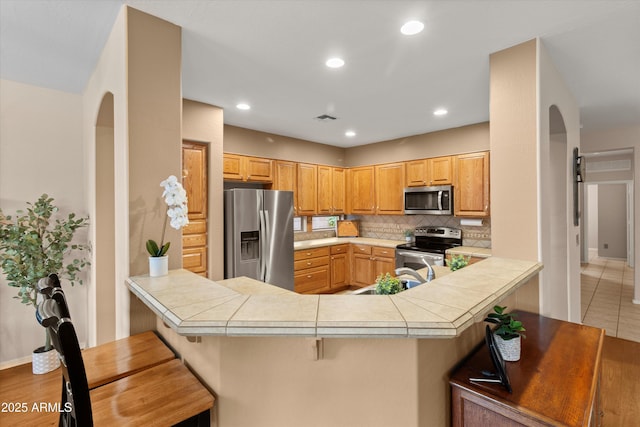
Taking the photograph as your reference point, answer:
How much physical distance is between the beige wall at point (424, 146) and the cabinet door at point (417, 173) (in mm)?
118

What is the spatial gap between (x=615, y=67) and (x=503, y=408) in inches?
121

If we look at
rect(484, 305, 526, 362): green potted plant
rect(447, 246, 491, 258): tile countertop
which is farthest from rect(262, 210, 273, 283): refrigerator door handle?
rect(484, 305, 526, 362): green potted plant

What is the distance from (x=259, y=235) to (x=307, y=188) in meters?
1.58

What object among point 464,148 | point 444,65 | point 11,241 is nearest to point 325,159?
point 464,148

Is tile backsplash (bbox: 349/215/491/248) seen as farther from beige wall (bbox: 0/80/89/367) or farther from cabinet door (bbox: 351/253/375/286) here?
beige wall (bbox: 0/80/89/367)

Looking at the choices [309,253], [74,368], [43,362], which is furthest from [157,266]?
[309,253]

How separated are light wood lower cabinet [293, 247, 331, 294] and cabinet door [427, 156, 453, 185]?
2.05 m

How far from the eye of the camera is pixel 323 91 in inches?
117

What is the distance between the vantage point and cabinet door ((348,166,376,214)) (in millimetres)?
5405

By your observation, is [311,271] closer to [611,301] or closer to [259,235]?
[259,235]

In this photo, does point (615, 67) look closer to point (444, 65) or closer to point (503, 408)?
point (444, 65)

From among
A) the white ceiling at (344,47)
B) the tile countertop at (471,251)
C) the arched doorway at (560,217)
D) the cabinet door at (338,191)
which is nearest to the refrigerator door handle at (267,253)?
the white ceiling at (344,47)

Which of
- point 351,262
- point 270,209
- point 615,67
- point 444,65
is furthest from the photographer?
point 351,262

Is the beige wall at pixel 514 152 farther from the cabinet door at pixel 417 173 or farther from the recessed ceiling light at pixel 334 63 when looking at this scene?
the cabinet door at pixel 417 173
